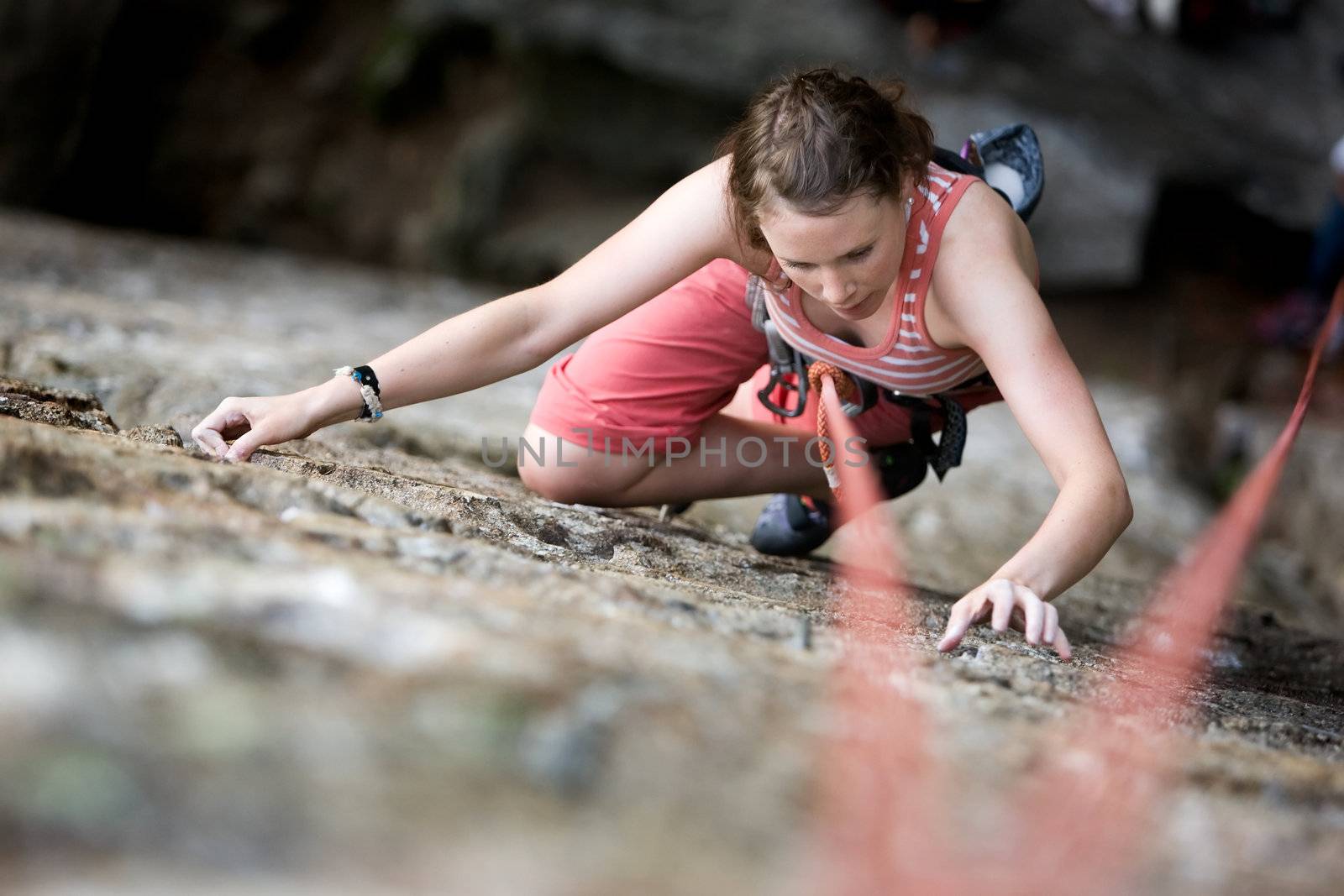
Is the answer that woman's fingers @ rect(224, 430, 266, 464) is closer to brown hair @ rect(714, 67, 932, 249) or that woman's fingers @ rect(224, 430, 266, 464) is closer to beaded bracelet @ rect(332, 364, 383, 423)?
beaded bracelet @ rect(332, 364, 383, 423)

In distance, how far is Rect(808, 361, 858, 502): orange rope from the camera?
1.94m

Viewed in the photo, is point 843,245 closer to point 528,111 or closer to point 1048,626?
point 1048,626

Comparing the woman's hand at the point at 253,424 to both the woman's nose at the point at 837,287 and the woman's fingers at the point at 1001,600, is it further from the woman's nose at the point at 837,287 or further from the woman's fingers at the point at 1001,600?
the woman's fingers at the point at 1001,600

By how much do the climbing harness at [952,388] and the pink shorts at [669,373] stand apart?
3 cm

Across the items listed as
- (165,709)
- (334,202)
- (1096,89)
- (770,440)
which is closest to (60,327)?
(770,440)

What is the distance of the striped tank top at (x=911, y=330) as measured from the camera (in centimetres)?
161

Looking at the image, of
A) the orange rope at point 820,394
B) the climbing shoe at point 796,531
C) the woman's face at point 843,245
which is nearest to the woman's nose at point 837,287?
the woman's face at point 843,245

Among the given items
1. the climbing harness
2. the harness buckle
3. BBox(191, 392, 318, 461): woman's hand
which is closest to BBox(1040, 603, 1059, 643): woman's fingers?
the climbing harness

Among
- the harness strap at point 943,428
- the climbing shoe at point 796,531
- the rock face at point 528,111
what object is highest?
the rock face at point 528,111

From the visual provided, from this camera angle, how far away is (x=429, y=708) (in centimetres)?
Answer: 90

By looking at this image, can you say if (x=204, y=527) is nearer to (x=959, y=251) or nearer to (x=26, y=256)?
(x=959, y=251)

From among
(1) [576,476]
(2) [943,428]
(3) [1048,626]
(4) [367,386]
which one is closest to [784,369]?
(2) [943,428]

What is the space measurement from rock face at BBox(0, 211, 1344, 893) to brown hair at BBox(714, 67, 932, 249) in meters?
0.52

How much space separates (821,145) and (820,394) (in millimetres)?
622
